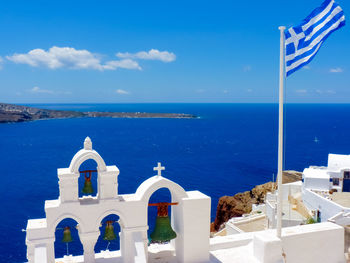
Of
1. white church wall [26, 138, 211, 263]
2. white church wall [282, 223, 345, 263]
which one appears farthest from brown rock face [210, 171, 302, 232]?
white church wall [26, 138, 211, 263]

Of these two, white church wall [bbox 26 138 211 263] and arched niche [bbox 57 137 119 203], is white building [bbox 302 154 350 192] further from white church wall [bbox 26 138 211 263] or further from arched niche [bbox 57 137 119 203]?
arched niche [bbox 57 137 119 203]

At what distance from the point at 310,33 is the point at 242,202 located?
107 ft

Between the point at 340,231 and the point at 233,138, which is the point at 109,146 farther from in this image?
the point at 340,231

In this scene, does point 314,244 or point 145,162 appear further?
point 145,162

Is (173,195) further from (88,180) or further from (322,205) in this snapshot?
(322,205)

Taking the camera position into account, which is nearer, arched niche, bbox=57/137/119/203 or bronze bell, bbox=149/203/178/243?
arched niche, bbox=57/137/119/203

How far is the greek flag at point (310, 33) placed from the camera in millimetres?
9500

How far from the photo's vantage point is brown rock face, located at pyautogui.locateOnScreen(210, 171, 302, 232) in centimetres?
3809

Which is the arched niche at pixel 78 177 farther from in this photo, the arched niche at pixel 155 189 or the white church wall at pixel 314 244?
the white church wall at pixel 314 244

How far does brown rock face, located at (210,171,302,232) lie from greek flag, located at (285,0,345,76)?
29922mm

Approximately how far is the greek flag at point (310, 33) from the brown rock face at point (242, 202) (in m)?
29.9

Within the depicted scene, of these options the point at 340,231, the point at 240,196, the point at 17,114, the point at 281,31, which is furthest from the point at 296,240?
the point at 17,114

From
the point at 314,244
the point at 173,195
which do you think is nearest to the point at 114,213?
the point at 173,195

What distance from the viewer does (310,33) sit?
980cm
